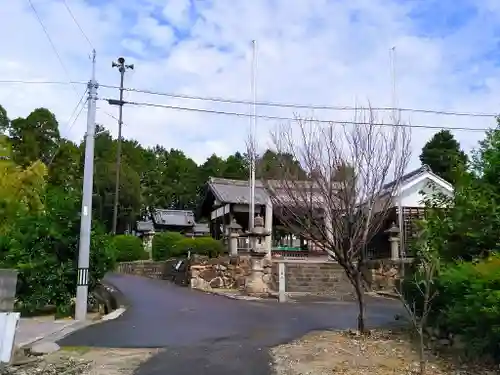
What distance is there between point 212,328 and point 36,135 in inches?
1186

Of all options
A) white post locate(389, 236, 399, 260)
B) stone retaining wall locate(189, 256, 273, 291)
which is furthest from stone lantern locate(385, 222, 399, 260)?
stone retaining wall locate(189, 256, 273, 291)

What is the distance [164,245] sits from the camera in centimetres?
3284

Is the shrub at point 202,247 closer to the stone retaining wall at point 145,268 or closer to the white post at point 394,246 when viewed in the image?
the stone retaining wall at point 145,268

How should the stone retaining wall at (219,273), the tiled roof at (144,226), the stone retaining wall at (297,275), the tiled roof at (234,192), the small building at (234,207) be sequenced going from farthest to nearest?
1. the tiled roof at (144,226)
2. the tiled roof at (234,192)
3. the small building at (234,207)
4. the stone retaining wall at (219,273)
5. the stone retaining wall at (297,275)

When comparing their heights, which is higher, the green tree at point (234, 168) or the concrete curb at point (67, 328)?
the green tree at point (234, 168)

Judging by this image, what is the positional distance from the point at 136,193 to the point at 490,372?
37.5 m

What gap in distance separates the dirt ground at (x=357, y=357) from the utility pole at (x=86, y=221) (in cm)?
596

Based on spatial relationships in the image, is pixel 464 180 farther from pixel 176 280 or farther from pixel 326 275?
pixel 176 280

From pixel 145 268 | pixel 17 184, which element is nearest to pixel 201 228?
pixel 145 268

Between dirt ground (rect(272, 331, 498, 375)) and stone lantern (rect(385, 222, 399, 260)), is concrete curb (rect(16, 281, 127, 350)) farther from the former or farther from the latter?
stone lantern (rect(385, 222, 399, 260))

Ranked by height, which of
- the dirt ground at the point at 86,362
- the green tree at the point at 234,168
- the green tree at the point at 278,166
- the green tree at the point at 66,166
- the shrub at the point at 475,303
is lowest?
the dirt ground at the point at 86,362

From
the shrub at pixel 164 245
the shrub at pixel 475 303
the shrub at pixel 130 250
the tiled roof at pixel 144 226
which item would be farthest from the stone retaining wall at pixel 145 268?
the shrub at pixel 475 303

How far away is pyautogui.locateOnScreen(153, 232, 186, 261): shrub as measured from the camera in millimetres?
32031

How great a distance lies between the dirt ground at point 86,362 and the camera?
24.4 ft
